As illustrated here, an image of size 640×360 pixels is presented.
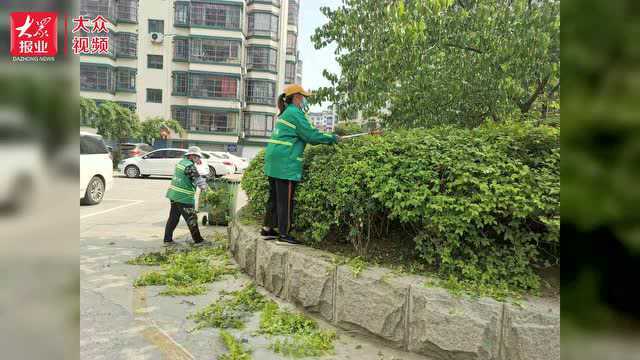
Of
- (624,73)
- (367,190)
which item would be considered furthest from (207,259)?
(624,73)

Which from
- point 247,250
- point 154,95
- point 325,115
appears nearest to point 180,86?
point 154,95

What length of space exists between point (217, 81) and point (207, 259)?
113 ft

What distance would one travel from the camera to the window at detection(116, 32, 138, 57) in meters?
37.7

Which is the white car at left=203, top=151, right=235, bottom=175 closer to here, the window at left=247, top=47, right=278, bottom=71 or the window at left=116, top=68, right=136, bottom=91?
the window at left=116, top=68, right=136, bottom=91

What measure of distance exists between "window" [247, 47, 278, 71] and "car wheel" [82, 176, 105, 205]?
3166 centimetres

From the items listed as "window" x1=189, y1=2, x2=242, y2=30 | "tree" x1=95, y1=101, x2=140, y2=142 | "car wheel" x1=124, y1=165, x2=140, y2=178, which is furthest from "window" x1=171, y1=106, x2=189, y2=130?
"car wheel" x1=124, y1=165, x2=140, y2=178

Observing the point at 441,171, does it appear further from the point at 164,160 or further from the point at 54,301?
the point at 164,160

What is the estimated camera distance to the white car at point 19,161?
2.35ft

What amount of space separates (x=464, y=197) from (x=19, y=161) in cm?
304

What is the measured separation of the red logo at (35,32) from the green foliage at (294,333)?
9.63ft

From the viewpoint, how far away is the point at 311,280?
3990 mm

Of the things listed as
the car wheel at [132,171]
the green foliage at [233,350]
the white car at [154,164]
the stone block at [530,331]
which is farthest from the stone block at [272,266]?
the car wheel at [132,171]

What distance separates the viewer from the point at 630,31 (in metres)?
0.43

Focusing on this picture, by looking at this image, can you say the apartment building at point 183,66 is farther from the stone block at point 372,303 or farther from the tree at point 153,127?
the stone block at point 372,303
